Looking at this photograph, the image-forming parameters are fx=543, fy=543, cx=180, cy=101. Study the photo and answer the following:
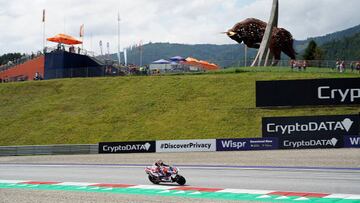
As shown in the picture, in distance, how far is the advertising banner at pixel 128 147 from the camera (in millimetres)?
41094

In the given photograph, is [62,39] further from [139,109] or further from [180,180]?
[180,180]

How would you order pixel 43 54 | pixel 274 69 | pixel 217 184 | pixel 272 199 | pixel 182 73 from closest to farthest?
pixel 272 199
pixel 217 184
pixel 274 69
pixel 182 73
pixel 43 54

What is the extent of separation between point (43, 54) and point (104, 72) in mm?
10388

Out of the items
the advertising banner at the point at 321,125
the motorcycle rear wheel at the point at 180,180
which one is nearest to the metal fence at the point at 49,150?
the advertising banner at the point at 321,125

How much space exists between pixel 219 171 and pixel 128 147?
15868 mm

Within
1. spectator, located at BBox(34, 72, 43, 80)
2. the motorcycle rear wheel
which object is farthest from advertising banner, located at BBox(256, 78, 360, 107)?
spectator, located at BBox(34, 72, 43, 80)

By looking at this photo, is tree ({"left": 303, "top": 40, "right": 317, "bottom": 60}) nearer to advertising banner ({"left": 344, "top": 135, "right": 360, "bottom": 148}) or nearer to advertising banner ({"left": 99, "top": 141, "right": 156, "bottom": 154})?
advertising banner ({"left": 344, "top": 135, "right": 360, "bottom": 148})

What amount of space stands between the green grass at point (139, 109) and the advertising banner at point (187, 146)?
24.4 ft

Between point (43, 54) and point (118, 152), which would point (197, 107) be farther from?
point (43, 54)

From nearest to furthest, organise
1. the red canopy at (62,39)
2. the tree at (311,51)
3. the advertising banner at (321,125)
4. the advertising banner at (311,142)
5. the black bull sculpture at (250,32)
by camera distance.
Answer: the advertising banner at (311,142) → the advertising banner at (321,125) → the black bull sculpture at (250,32) → the red canopy at (62,39) → the tree at (311,51)

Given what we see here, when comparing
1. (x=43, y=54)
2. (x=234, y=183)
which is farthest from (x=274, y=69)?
(x=234, y=183)

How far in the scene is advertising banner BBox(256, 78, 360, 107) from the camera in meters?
44.8

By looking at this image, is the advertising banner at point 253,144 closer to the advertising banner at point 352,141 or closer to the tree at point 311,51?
the advertising banner at point 352,141

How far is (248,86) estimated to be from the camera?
189 feet
